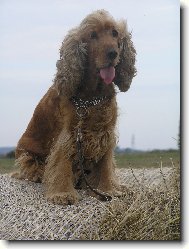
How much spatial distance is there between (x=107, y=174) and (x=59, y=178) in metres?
0.26

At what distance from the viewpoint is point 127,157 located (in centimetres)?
354

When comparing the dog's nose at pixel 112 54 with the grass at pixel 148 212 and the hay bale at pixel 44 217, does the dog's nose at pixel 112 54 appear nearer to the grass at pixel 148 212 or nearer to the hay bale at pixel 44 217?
the grass at pixel 148 212

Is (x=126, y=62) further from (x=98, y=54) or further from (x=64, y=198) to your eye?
(x=64, y=198)

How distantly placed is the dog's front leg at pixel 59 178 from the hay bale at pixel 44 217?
0.05m

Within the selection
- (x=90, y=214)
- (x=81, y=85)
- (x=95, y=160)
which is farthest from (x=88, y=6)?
(x=90, y=214)

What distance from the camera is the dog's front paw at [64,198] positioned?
331 cm

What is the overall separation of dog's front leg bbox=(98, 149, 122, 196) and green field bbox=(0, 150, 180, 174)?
5 centimetres

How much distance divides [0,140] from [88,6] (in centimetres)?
76

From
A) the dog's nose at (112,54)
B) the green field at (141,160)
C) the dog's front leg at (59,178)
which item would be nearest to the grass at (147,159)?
the green field at (141,160)

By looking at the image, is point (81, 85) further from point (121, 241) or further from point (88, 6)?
point (121, 241)

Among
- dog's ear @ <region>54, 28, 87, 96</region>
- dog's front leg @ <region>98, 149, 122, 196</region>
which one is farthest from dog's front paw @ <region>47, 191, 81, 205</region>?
dog's ear @ <region>54, 28, 87, 96</region>

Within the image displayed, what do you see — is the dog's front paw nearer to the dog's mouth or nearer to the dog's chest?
the dog's chest

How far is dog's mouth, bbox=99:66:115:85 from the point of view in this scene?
3.24 metres

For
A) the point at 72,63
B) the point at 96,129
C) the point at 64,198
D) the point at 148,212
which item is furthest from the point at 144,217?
the point at 72,63
